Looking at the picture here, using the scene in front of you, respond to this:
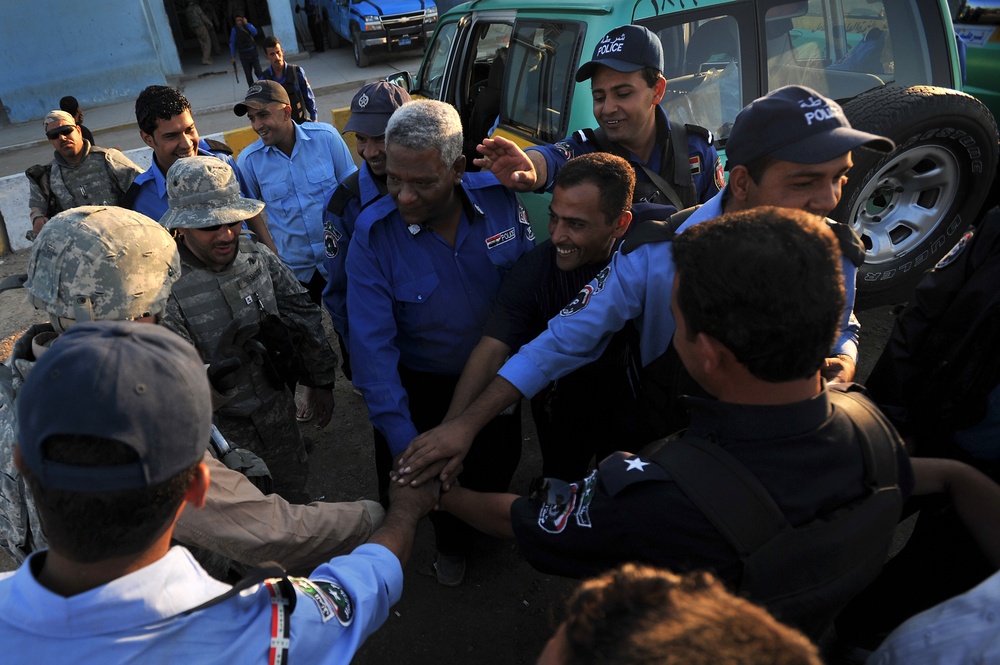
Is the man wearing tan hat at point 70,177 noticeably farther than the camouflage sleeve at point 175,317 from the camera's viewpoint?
Yes

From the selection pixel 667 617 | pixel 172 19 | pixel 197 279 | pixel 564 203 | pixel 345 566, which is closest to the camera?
pixel 667 617

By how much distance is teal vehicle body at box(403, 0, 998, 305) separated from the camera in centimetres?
352

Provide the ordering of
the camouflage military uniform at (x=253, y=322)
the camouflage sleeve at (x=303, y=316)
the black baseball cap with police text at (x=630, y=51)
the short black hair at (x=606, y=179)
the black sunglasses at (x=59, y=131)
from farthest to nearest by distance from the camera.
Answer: the black sunglasses at (x=59, y=131), the black baseball cap with police text at (x=630, y=51), the camouflage sleeve at (x=303, y=316), the camouflage military uniform at (x=253, y=322), the short black hair at (x=606, y=179)

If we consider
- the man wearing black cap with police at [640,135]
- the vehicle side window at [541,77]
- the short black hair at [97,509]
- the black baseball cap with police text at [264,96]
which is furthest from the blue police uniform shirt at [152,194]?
the short black hair at [97,509]

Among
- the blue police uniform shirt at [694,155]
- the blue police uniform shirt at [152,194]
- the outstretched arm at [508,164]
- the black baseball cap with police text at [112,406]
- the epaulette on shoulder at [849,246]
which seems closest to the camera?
the black baseball cap with police text at [112,406]

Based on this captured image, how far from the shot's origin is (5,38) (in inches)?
467

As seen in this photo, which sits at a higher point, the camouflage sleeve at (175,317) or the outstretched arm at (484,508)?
→ the camouflage sleeve at (175,317)

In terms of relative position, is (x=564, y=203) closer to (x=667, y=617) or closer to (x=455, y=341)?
(x=455, y=341)

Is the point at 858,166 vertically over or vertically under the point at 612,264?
under

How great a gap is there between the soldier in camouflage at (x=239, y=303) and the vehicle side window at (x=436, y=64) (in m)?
2.93

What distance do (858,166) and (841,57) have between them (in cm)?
95

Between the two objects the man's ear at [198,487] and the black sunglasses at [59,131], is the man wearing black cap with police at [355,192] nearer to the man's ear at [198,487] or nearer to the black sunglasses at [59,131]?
the man's ear at [198,487]

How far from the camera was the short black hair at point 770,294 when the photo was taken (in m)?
1.20

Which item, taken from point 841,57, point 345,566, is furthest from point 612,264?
point 841,57
